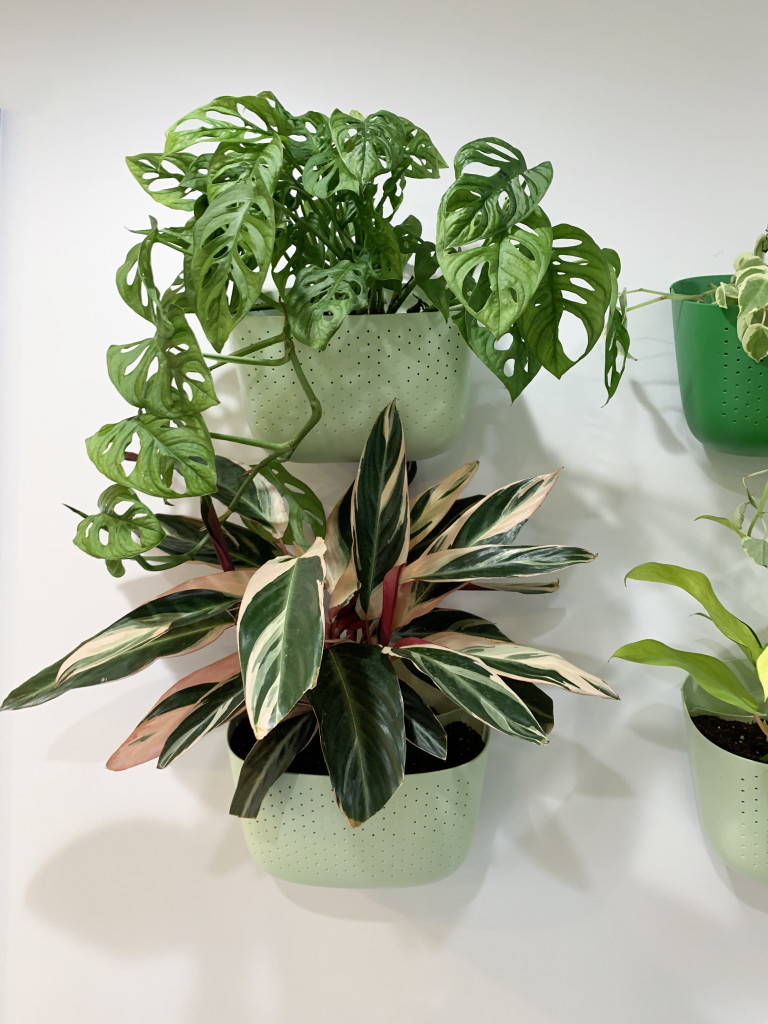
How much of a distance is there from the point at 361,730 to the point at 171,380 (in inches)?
16.1

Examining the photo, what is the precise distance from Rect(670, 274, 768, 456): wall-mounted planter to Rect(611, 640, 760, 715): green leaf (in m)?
0.26

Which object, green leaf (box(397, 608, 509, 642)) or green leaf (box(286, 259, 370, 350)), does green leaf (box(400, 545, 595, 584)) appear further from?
green leaf (box(286, 259, 370, 350))

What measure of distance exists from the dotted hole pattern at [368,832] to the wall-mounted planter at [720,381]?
1.65 ft

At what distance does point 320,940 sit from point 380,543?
691 mm

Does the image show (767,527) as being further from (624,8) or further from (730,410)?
(624,8)

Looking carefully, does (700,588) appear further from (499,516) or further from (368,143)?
(368,143)

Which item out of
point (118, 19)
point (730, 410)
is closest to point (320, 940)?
point (730, 410)

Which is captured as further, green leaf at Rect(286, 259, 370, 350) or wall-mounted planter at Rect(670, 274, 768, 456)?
wall-mounted planter at Rect(670, 274, 768, 456)

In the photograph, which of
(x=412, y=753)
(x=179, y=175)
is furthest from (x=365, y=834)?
(x=179, y=175)

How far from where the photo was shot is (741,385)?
89cm

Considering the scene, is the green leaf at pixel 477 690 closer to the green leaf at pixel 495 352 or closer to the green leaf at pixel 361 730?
the green leaf at pixel 361 730

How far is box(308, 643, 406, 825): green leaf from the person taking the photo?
79 cm

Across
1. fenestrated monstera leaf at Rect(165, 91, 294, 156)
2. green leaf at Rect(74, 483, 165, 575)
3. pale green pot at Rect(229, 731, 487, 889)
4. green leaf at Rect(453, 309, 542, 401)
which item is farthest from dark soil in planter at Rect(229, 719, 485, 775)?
fenestrated monstera leaf at Rect(165, 91, 294, 156)

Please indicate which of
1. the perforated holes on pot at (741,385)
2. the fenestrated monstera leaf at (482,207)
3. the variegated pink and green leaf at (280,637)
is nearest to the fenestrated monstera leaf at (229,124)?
the fenestrated monstera leaf at (482,207)
